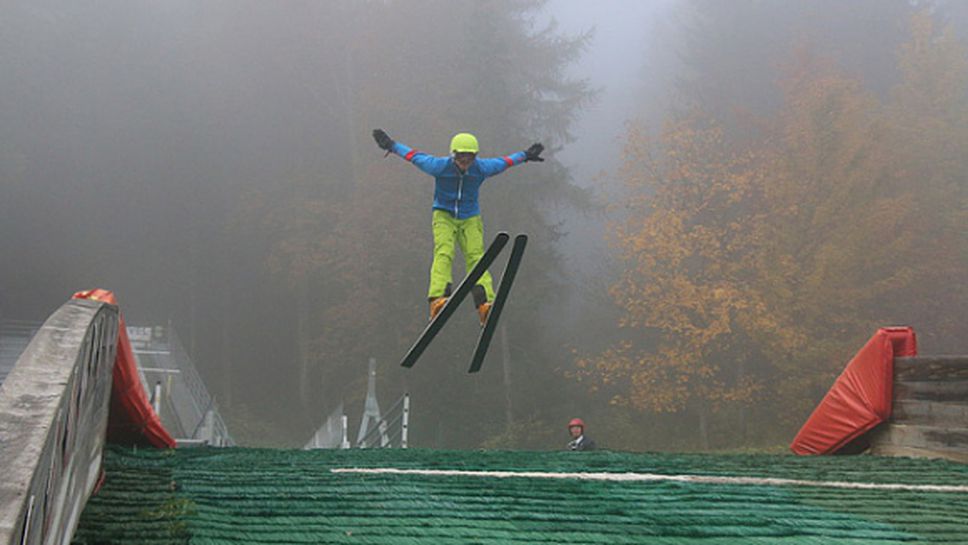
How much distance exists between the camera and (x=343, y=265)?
942 inches

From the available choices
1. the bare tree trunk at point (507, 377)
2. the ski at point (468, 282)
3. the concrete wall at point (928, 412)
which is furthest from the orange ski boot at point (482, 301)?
the bare tree trunk at point (507, 377)

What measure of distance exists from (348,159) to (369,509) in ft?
87.2

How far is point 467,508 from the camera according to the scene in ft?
9.73

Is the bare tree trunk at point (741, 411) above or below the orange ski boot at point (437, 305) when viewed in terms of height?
below

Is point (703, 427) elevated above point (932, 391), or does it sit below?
below

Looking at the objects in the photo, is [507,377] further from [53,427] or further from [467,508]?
[53,427]

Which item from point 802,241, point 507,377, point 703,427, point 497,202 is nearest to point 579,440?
point 703,427

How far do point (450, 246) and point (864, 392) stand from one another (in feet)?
10.5

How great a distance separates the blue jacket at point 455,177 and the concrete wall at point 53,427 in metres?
4.05

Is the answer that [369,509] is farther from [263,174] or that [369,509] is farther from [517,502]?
[263,174]

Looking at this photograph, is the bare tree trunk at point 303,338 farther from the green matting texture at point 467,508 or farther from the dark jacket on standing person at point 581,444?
the green matting texture at point 467,508

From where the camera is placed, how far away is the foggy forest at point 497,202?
57.9 feet

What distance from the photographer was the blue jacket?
677 centimetres

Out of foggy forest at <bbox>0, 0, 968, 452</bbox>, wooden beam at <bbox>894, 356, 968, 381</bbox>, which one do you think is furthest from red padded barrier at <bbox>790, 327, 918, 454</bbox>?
foggy forest at <bbox>0, 0, 968, 452</bbox>
